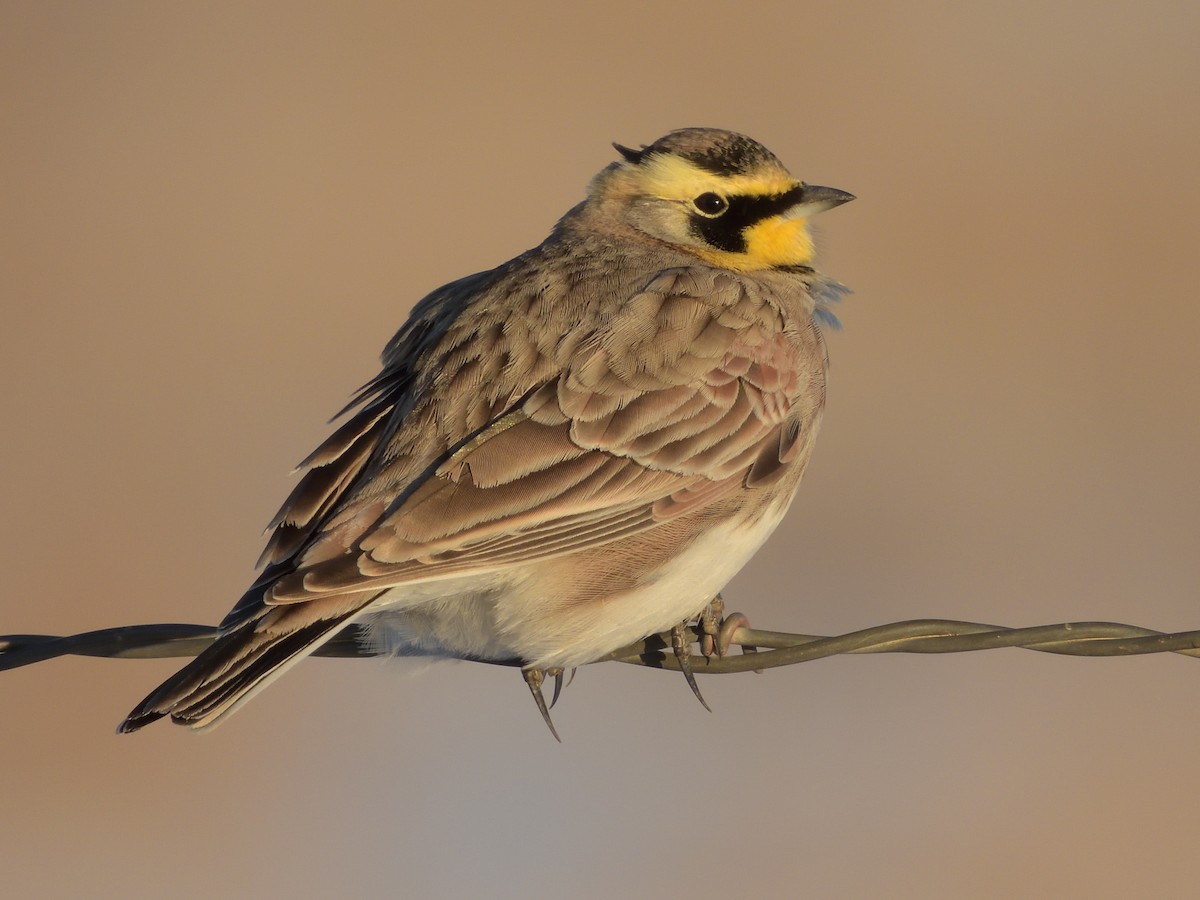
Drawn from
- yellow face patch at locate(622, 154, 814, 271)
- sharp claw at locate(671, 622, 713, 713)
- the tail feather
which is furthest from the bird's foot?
yellow face patch at locate(622, 154, 814, 271)

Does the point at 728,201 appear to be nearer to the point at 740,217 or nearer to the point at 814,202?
the point at 740,217

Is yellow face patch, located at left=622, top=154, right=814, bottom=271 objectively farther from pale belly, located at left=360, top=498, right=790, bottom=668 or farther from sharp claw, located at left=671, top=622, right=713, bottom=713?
sharp claw, located at left=671, top=622, right=713, bottom=713

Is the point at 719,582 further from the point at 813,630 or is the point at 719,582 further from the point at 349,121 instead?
the point at 349,121

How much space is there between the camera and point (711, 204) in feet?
21.8

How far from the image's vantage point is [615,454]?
5.50m

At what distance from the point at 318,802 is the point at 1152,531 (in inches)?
278

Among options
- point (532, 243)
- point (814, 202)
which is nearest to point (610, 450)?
point (814, 202)

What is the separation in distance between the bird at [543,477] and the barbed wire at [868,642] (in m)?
0.16

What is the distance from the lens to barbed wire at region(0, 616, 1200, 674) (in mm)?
4691

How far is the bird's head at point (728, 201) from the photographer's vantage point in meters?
6.58

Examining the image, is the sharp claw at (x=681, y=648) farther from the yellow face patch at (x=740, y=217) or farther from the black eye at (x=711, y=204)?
the black eye at (x=711, y=204)

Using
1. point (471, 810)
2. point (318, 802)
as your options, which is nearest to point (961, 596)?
point (471, 810)

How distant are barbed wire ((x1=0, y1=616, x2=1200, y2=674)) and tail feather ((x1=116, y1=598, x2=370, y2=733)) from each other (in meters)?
0.16

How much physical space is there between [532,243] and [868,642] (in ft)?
39.8
